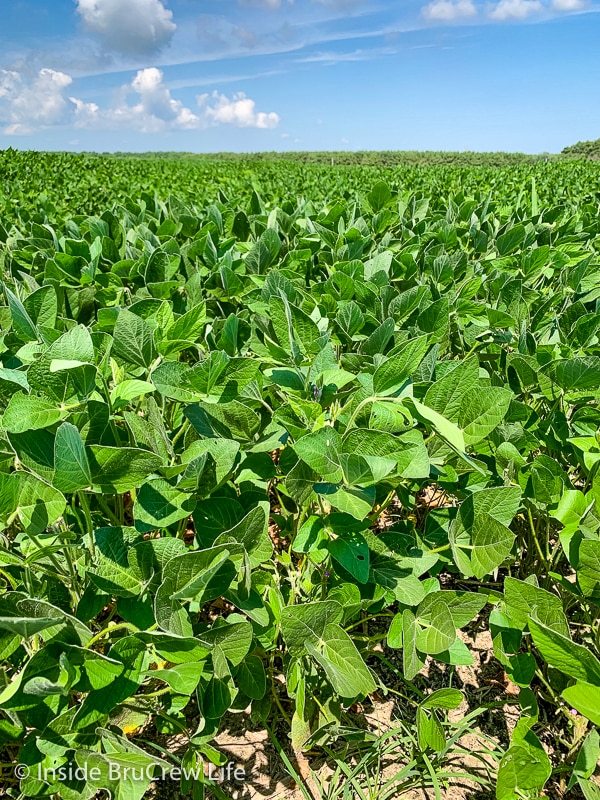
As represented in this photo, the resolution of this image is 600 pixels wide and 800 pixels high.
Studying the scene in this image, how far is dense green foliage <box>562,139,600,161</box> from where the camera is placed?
4003 centimetres

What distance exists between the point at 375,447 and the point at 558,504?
0.58m

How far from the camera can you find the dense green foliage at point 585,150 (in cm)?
4003

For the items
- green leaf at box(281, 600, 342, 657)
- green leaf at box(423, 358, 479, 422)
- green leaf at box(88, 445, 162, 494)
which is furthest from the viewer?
green leaf at box(423, 358, 479, 422)

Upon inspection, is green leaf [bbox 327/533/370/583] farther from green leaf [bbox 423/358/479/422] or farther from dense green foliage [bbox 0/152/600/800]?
green leaf [bbox 423/358/479/422]

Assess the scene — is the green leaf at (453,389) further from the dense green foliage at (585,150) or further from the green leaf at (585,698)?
the dense green foliage at (585,150)

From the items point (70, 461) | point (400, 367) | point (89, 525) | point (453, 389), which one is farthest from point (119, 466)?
point (453, 389)

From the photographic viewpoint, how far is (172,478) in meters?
1.11

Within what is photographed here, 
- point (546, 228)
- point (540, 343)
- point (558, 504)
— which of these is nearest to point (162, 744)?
point (558, 504)

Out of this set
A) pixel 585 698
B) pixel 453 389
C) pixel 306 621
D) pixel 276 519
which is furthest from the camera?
pixel 276 519

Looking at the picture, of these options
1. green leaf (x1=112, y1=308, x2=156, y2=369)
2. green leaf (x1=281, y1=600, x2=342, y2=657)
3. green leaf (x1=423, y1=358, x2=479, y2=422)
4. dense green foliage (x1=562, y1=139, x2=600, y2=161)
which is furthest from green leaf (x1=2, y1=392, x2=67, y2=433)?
dense green foliage (x1=562, y1=139, x2=600, y2=161)

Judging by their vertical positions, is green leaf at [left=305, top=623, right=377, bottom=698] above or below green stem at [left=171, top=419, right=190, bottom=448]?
below

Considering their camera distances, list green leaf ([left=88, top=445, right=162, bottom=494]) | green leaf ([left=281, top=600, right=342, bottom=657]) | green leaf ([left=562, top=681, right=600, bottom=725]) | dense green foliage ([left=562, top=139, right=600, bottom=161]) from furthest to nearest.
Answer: dense green foliage ([left=562, top=139, right=600, bottom=161]) → green leaf ([left=281, top=600, right=342, bottom=657]) → green leaf ([left=88, top=445, right=162, bottom=494]) → green leaf ([left=562, top=681, right=600, bottom=725])

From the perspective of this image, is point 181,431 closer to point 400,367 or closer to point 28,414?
point 28,414

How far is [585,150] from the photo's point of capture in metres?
41.2
